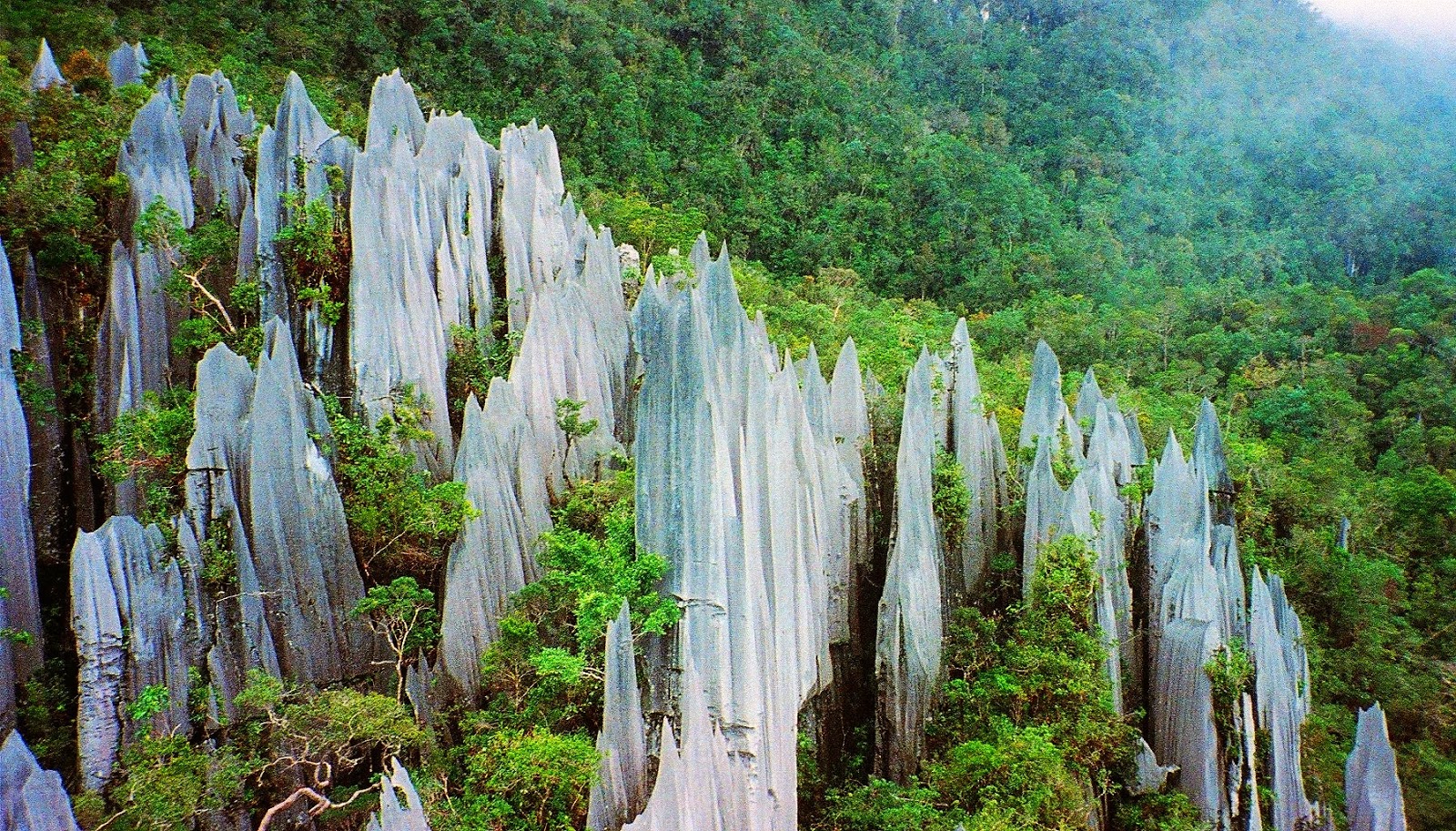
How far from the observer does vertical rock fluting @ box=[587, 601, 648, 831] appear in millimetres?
9469

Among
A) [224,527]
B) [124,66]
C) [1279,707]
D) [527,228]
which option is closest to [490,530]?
[224,527]

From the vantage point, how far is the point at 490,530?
39.4 ft

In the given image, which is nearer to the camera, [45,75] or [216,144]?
[216,144]

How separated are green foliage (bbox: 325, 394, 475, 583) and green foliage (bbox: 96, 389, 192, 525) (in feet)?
6.43

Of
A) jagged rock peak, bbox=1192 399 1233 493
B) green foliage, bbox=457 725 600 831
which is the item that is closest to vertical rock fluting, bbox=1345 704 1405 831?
jagged rock peak, bbox=1192 399 1233 493

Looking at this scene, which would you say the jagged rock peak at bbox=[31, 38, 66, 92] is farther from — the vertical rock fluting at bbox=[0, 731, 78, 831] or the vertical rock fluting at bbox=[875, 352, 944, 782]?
the vertical rock fluting at bbox=[875, 352, 944, 782]

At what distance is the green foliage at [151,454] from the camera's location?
11.2 meters

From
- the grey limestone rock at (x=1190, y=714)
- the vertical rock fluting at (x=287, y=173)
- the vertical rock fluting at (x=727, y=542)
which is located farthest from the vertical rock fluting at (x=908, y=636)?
the vertical rock fluting at (x=287, y=173)

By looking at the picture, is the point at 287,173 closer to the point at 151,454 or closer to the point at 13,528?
the point at 151,454

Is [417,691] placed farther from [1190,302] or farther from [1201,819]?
[1190,302]

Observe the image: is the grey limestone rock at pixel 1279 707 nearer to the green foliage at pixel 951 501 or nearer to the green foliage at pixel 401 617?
the green foliage at pixel 951 501

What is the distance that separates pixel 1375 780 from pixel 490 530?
1410cm

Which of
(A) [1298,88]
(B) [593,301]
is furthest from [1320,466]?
(A) [1298,88]

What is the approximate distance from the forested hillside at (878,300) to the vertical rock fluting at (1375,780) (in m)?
1.46
